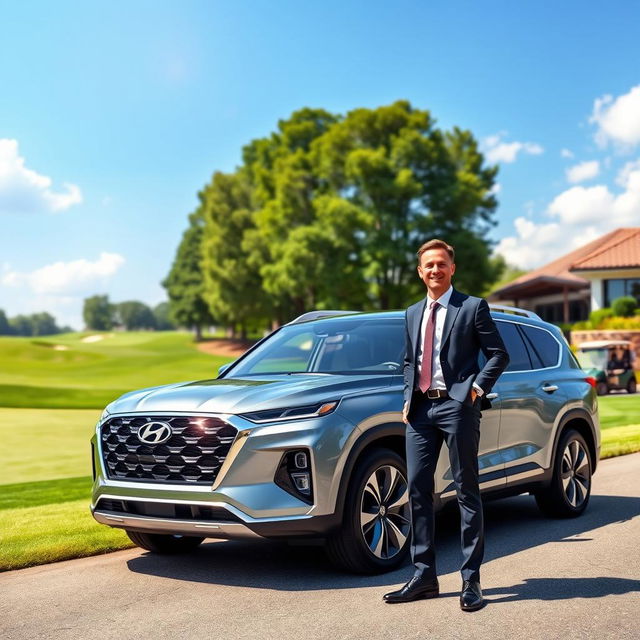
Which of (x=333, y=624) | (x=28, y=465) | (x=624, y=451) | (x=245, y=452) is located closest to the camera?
(x=333, y=624)

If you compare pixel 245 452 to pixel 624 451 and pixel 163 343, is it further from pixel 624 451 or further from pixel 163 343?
pixel 163 343

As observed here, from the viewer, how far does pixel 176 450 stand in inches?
233

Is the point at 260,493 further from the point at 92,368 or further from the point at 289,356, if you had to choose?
the point at 92,368

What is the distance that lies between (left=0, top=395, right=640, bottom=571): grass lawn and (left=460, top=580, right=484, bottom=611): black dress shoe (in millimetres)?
3322

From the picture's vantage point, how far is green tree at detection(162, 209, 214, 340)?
88.6 metres

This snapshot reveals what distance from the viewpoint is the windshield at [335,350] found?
276 inches

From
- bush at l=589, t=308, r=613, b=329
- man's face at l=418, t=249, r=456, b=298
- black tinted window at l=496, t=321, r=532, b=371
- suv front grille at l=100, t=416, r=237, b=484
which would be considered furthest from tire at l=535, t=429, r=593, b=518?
bush at l=589, t=308, r=613, b=329

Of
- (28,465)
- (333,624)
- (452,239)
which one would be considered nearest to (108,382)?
(452,239)

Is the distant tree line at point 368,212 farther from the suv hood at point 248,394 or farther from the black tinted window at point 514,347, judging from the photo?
the suv hood at point 248,394

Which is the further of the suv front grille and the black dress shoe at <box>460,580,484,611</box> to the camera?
the suv front grille

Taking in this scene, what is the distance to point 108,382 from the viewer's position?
163ft

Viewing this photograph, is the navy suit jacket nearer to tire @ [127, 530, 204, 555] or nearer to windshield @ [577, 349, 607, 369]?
tire @ [127, 530, 204, 555]

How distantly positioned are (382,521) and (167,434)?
156cm

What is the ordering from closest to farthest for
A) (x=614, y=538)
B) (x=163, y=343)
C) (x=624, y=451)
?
(x=614, y=538) → (x=624, y=451) → (x=163, y=343)
